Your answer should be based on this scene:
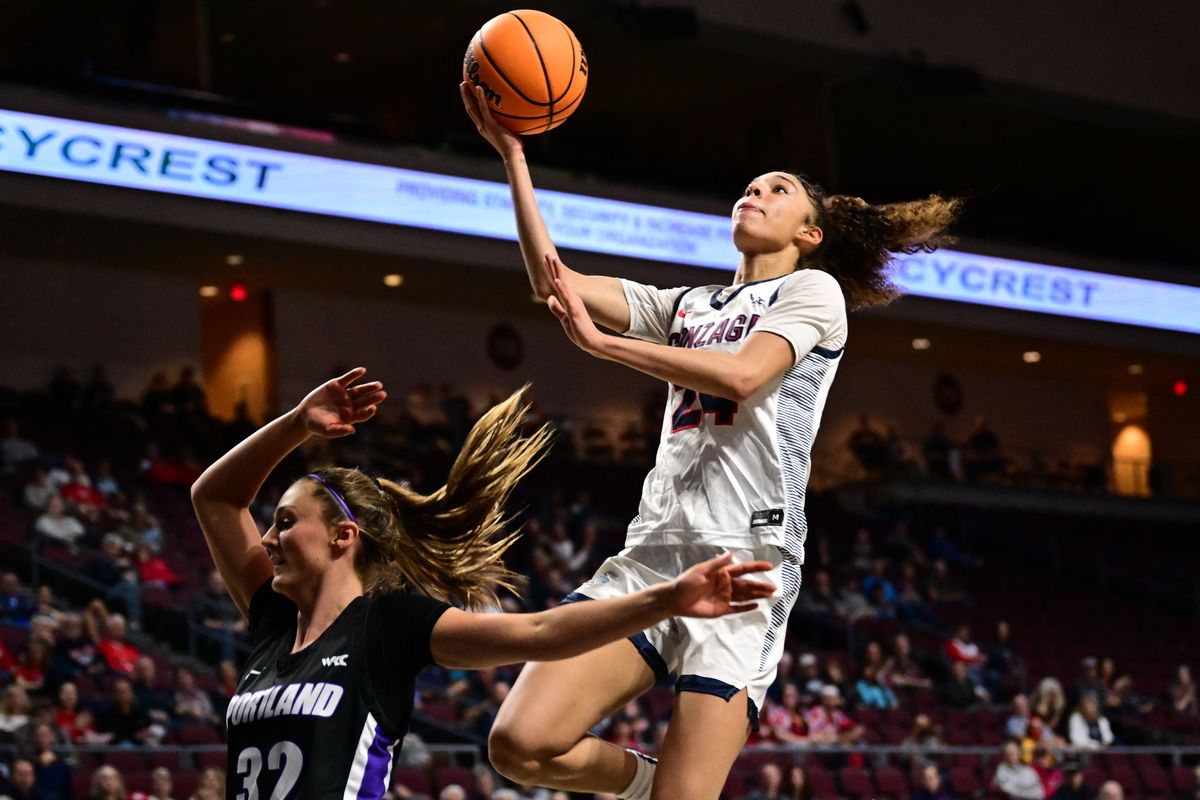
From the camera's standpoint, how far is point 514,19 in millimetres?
4691

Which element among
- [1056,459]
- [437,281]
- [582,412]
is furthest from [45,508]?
[1056,459]

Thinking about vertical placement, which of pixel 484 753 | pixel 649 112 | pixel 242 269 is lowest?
pixel 484 753

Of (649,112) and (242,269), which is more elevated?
(649,112)

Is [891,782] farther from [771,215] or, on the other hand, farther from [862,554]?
[771,215]

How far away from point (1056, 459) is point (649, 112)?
365 inches

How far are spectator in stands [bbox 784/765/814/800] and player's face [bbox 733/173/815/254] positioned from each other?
7.95m

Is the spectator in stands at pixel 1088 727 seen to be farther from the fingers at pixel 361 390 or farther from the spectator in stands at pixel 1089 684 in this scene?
the fingers at pixel 361 390

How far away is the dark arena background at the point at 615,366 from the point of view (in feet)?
42.7

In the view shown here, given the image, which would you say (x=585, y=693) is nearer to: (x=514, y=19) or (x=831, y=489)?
(x=514, y=19)

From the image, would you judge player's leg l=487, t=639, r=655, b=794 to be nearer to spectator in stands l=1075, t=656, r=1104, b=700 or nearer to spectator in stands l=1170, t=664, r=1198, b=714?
spectator in stands l=1075, t=656, r=1104, b=700

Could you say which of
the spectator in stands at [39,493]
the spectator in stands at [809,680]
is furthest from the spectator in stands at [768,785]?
the spectator in stands at [39,493]

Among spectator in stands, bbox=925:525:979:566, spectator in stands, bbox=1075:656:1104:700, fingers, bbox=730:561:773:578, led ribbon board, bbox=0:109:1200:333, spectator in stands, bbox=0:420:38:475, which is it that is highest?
led ribbon board, bbox=0:109:1200:333

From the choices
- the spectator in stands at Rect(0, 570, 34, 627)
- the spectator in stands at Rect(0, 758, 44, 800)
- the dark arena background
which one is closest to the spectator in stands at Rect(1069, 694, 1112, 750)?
the dark arena background

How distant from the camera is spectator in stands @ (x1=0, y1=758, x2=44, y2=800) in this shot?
9211 millimetres
